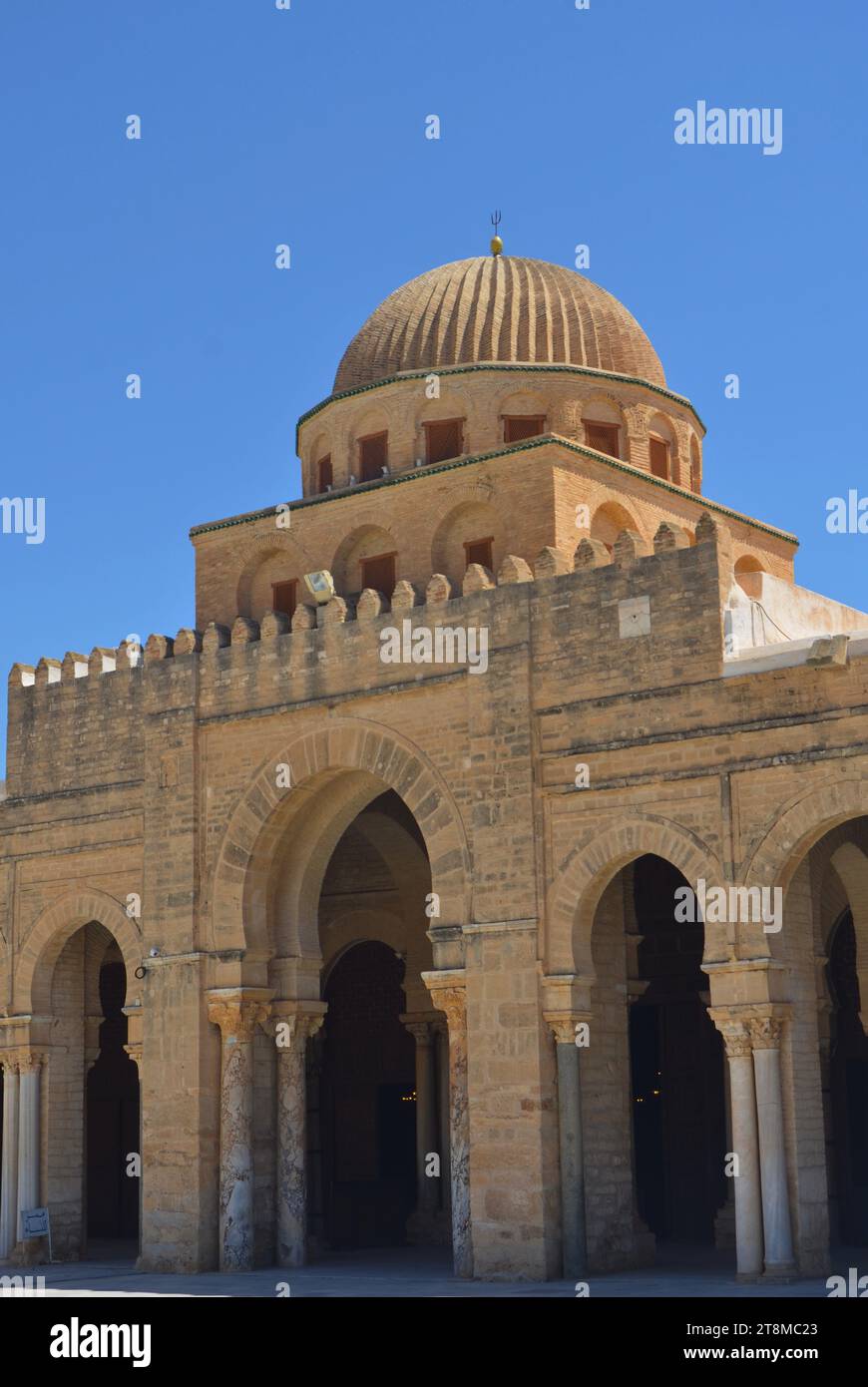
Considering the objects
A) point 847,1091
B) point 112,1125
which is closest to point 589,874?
point 847,1091

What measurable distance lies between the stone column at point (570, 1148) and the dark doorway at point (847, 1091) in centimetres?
421

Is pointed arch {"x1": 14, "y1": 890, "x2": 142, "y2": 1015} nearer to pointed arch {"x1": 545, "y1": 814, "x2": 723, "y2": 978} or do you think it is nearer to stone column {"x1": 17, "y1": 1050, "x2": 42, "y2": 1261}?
stone column {"x1": 17, "y1": 1050, "x2": 42, "y2": 1261}

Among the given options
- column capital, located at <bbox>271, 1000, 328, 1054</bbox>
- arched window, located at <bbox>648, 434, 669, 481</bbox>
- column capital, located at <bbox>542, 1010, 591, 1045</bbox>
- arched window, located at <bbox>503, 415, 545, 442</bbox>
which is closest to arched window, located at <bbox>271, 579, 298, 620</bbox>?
arched window, located at <bbox>503, 415, 545, 442</bbox>

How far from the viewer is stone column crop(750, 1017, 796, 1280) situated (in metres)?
15.3

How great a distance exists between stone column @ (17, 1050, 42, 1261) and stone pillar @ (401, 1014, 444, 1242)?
13.9 feet

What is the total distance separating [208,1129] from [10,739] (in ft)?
18.3

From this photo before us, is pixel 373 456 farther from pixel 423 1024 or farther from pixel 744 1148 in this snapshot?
pixel 744 1148

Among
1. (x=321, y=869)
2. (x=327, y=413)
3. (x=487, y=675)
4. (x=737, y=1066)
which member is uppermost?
(x=327, y=413)

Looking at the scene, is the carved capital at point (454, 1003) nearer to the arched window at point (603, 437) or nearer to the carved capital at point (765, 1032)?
the carved capital at point (765, 1032)

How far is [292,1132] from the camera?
18906mm

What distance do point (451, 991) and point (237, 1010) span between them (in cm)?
261
